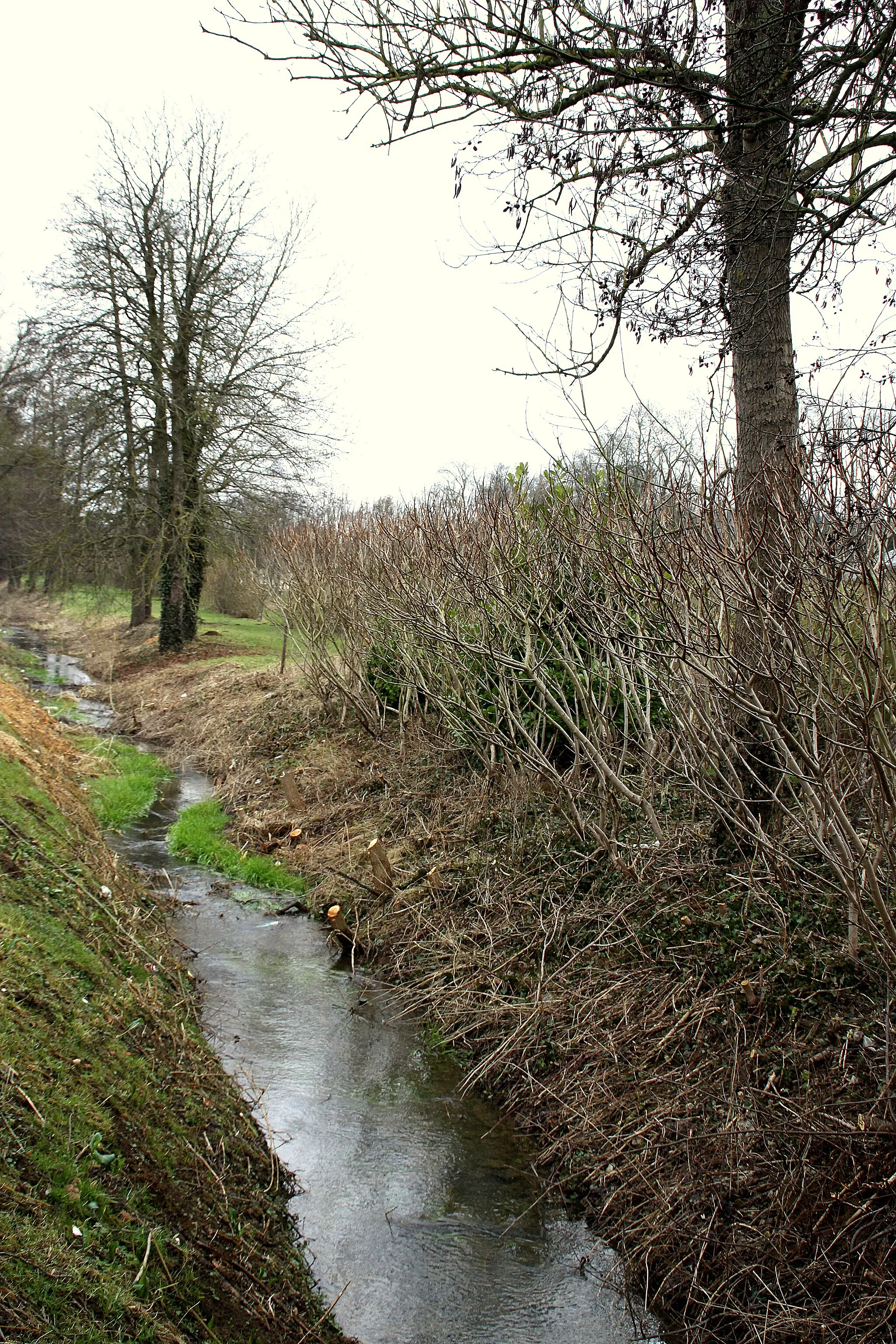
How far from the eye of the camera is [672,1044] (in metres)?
4.96

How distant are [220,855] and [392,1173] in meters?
5.30

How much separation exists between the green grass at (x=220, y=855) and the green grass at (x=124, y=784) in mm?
584

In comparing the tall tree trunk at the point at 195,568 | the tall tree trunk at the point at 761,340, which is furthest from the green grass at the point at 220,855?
the tall tree trunk at the point at 195,568

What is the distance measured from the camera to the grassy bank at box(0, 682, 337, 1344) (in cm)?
233

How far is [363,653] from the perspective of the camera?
39.9 feet

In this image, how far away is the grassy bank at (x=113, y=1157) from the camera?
233cm

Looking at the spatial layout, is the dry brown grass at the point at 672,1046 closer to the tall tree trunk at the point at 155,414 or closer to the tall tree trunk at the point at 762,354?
the tall tree trunk at the point at 762,354

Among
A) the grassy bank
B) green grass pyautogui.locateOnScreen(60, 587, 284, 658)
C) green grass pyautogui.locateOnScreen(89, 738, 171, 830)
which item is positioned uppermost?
green grass pyautogui.locateOnScreen(60, 587, 284, 658)

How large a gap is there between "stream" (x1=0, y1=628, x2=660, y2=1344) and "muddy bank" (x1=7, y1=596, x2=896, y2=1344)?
212mm

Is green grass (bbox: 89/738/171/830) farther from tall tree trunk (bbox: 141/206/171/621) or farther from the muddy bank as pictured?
tall tree trunk (bbox: 141/206/171/621)

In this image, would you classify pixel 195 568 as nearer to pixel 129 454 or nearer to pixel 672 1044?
pixel 129 454

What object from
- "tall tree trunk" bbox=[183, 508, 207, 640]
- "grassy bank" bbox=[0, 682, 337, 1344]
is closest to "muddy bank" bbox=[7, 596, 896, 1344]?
"grassy bank" bbox=[0, 682, 337, 1344]

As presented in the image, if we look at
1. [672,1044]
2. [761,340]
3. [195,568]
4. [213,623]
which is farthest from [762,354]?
[213,623]

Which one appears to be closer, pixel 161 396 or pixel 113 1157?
pixel 113 1157
